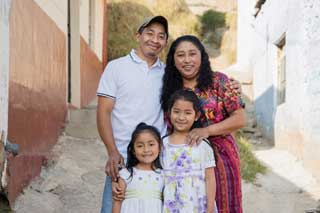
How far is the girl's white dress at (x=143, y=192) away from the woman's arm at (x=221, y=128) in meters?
0.28

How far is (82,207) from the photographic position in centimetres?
516

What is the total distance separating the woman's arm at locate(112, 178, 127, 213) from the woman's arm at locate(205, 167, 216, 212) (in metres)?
0.46

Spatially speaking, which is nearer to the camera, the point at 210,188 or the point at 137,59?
the point at 210,188

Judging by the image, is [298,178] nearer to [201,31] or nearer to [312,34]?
[312,34]

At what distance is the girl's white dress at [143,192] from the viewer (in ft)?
8.43

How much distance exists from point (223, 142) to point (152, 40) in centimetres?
73

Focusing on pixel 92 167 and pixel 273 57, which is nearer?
pixel 92 167

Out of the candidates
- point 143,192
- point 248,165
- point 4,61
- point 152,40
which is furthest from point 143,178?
point 248,165

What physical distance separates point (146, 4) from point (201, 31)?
399 cm

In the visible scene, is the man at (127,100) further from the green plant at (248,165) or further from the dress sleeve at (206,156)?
the green plant at (248,165)

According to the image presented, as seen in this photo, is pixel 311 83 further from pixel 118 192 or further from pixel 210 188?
pixel 118 192

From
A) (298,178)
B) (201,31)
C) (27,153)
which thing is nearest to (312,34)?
(298,178)

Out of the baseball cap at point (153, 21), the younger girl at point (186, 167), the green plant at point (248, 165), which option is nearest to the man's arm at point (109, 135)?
the younger girl at point (186, 167)

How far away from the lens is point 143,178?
103 inches
